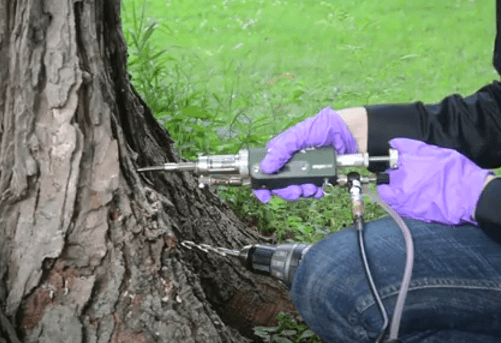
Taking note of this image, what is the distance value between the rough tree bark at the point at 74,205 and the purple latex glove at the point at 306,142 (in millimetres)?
315

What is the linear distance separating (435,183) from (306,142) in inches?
12.4

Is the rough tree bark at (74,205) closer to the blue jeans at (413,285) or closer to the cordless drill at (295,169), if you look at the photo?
the cordless drill at (295,169)

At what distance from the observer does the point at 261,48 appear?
17.5ft

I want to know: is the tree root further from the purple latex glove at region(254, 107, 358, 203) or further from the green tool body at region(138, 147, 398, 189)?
the purple latex glove at region(254, 107, 358, 203)

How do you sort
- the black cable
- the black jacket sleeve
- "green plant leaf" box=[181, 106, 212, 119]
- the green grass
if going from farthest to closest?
the green grass, "green plant leaf" box=[181, 106, 212, 119], the black jacket sleeve, the black cable

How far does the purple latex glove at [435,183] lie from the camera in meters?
1.54

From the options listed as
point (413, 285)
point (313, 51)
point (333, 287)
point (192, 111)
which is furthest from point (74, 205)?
point (313, 51)

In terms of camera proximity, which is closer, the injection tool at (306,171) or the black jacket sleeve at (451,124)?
the injection tool at (306,171)

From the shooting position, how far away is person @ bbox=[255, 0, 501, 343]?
1.56 meters

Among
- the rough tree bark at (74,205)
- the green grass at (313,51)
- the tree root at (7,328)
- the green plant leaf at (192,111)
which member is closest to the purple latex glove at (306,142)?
the rough tree bark at (74,205)

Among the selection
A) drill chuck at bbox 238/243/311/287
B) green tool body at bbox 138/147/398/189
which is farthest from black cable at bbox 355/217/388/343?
drill chuck at bbox 238/243/311/287

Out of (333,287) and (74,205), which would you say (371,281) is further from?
(74,205)

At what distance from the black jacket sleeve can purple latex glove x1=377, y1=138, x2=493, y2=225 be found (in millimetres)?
184

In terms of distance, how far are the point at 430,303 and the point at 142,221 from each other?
2.33 ft
